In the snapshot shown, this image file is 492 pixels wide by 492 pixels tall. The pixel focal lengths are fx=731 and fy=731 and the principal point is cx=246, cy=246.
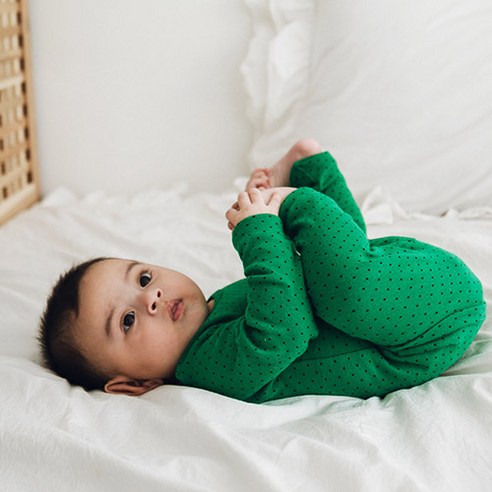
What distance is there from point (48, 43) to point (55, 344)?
1.16 meters

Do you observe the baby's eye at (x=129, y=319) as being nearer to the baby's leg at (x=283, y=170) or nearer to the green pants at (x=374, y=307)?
the green pants at (x=374, y=307)

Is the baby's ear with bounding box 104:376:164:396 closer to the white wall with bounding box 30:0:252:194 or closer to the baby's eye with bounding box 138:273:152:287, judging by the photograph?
the baby's eye with bounding box 138:273:152:287

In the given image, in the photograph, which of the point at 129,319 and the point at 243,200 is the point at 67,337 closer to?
the point at 129,319

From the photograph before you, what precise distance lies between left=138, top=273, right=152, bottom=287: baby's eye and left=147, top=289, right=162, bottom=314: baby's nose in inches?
1.1

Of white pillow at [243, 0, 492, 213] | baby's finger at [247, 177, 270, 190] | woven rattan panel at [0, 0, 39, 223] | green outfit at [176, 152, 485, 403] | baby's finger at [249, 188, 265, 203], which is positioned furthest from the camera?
woven rattan panel at [0, 0, 39, 223]

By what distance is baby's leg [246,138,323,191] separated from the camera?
122 cm

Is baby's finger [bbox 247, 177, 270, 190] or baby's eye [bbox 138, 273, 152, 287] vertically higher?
baby's finger [bbox 247, 177, 270, 190]

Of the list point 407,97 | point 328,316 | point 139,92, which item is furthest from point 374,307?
point 139,92

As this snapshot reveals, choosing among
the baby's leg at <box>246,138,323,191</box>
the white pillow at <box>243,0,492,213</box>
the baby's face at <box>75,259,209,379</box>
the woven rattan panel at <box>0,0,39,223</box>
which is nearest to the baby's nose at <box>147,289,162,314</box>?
the baby's face at <box>75,259,209,379</box>

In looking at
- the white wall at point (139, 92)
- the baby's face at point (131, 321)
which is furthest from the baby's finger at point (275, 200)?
the white wall at point (139, 92)

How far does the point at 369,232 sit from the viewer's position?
4.77 feet

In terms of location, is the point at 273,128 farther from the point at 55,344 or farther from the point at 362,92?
the point at 55,344

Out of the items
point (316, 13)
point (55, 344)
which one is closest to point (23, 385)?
point (55, 344)

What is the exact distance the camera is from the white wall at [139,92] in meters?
1.84
